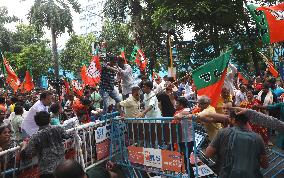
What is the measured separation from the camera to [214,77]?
248 inches

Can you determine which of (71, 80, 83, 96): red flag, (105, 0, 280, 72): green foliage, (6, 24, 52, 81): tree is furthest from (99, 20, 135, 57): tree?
(71, 80, 83, 96): red flag

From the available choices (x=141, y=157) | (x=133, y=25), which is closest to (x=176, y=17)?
(x=133, y=25)

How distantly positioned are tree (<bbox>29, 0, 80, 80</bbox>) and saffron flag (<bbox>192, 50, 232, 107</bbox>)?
32045mm

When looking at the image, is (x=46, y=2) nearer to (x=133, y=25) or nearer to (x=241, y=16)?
(x=133, y=25)

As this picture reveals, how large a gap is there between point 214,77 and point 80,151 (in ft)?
9.24

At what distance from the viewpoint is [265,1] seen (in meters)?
25.4

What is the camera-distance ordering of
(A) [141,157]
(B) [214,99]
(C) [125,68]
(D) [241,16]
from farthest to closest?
(D) [241,16]
(C) [125,68]
(A) [141,157]
(B) [214,99]

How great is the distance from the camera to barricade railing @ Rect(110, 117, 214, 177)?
245 inches

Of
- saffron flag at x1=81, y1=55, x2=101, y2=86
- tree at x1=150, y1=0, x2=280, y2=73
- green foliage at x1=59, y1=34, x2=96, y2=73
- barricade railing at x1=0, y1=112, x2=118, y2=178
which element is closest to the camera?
barricade railing at x1=0, y1=112, x2=118, y2=178

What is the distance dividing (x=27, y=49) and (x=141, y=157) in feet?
123

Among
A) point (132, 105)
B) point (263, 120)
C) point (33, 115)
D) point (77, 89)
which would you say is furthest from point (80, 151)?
point (77, 89)

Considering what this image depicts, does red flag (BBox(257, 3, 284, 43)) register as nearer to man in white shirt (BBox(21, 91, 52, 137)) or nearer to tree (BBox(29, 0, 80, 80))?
man in white shirt (BBox(21, 91, 52, 137))

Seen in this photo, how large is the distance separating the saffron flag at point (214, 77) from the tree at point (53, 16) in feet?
105

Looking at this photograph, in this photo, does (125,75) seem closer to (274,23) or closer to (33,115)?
(33,115)
